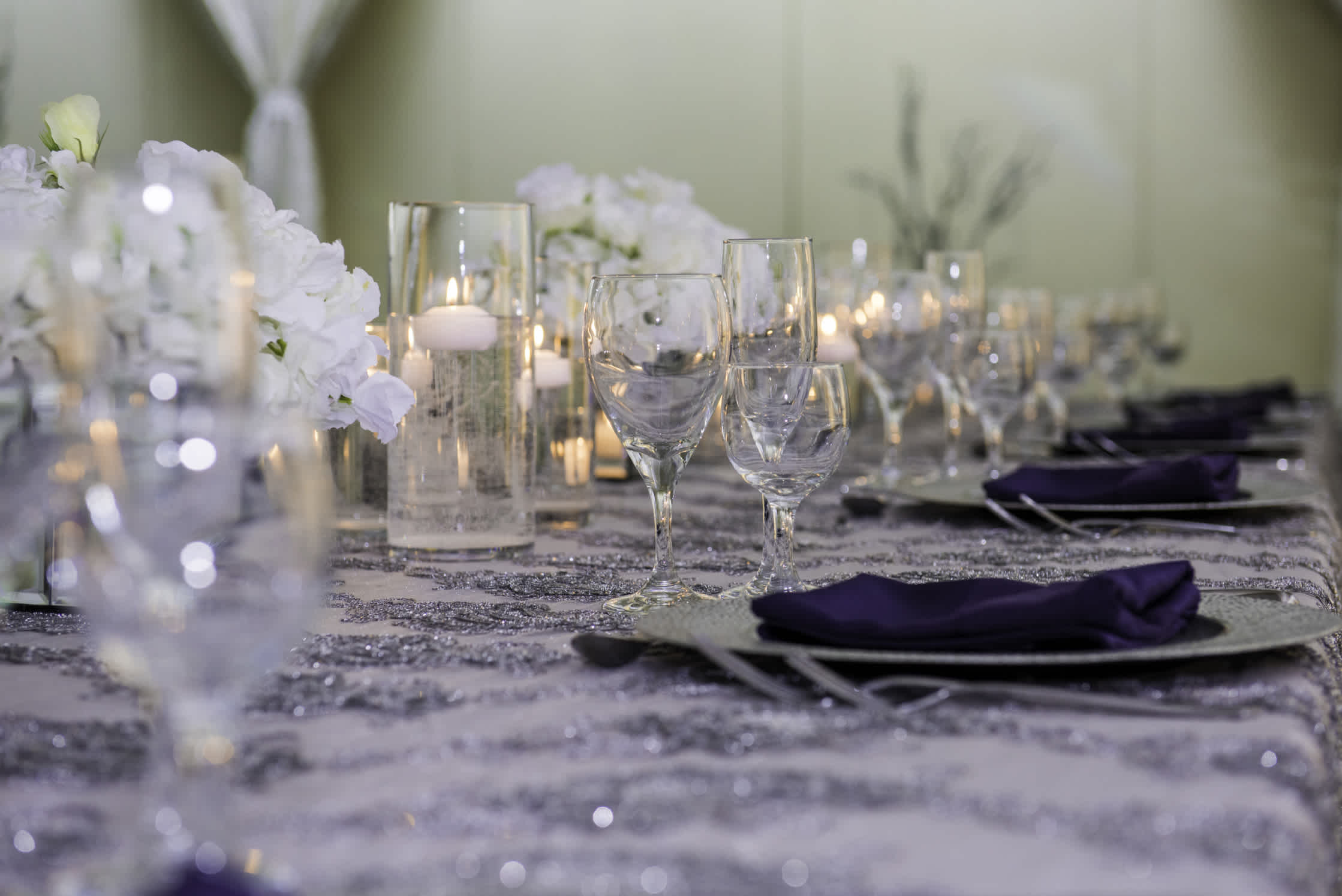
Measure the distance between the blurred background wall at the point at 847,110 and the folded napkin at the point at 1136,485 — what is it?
4.57m

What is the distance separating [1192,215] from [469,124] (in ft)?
10.4

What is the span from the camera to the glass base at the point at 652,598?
3.21 ft

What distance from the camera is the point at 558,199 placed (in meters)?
1.79

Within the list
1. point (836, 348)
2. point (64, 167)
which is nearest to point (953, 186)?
point (836, 348)

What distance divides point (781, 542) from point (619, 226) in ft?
2.73

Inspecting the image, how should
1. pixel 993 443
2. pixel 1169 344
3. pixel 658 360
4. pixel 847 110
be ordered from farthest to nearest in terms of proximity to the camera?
1. pixel 847 110
2. pixel 1169 344
3. pixel 993 443
4. pixel 658 360

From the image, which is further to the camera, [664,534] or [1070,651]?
[664,534]

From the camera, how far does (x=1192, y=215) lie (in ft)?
19.1

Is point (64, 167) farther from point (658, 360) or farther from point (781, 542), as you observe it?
point (781, 542)

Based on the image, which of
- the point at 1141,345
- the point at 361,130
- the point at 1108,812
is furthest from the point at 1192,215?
the point at 1108,812

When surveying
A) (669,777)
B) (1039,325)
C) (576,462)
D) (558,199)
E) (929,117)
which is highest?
(929,117)

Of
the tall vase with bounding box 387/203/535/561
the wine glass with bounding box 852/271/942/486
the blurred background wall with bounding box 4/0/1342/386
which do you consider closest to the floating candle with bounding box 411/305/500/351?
the tall vase with bounding box 387/203/535/561

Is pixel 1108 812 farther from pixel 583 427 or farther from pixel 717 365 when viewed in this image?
pixel 583 427

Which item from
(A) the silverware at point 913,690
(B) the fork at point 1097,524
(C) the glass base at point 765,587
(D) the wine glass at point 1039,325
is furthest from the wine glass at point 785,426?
(D) the wine glass at point 1039,325
